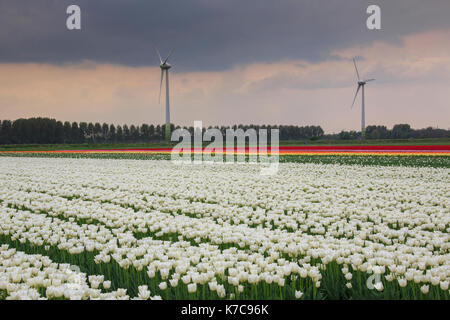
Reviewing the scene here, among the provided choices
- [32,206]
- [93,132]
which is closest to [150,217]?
[32,206]

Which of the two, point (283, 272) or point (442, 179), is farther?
point (442, 179)

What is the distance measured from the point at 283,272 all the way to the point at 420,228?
445 cm

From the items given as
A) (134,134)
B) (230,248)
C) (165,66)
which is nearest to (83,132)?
(134,134)

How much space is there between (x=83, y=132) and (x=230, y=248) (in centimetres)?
17645

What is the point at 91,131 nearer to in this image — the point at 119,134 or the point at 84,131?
the point at 84,131

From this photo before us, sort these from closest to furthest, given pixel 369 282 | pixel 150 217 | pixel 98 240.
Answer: pixel 369 282 → pixel 98 240 → pixel 150 217

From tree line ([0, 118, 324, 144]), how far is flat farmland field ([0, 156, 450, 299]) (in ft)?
433

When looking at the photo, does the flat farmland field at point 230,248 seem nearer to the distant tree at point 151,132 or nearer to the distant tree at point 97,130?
the distant tree at point 151,132

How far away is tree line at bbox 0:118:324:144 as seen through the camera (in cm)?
15175

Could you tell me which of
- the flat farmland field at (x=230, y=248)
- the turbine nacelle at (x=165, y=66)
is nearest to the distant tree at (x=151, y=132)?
the turbine nacelle at (x=165, y=66)

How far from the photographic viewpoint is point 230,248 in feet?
21.3

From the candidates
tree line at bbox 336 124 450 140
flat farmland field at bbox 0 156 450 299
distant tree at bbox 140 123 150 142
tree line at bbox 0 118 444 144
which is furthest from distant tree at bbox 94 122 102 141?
flat farmland field at bbox 0 156 450 299
